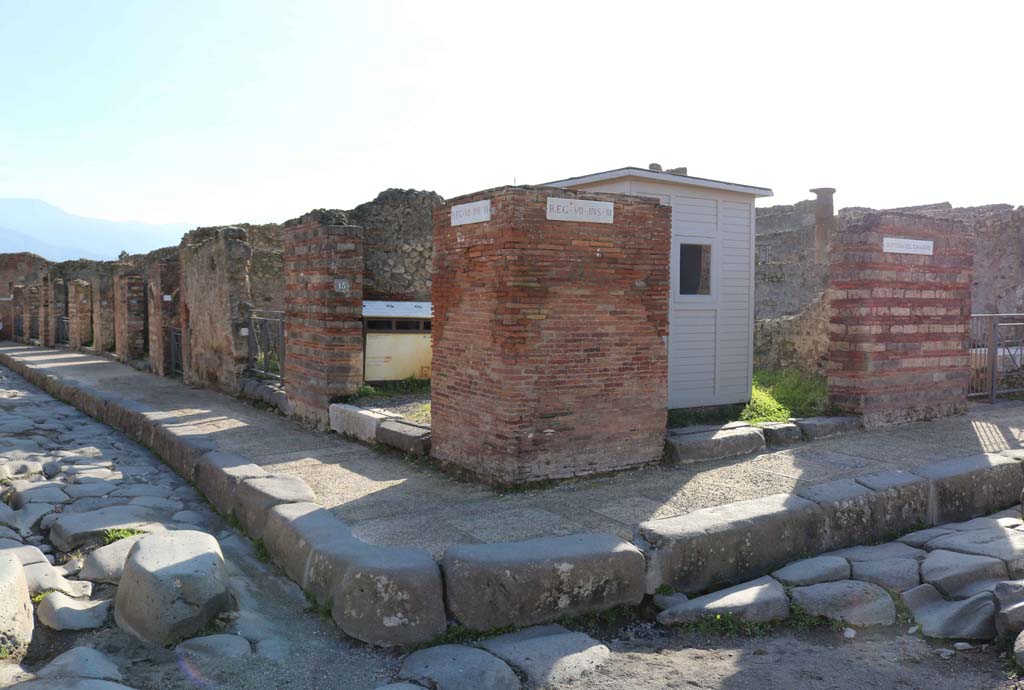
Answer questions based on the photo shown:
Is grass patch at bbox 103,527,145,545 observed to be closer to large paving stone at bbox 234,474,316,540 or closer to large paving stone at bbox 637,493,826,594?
large paving stone at bbox 234,474,316,540

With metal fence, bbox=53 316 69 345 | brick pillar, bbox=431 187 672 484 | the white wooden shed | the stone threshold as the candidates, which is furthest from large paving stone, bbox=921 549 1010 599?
metal fence, bbox=53 316 69 345

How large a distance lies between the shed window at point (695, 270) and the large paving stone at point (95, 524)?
566 cm

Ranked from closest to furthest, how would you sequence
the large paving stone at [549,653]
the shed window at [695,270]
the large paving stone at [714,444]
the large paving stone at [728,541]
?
the large paving stone at [549,653] → the large paving stone at [728,541] → the large paving stone at [714,444] → the shed window at [695,270]

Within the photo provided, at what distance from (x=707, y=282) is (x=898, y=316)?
83.6 inches

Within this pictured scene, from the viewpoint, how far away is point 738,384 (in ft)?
29.0

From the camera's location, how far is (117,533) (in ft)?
17.6

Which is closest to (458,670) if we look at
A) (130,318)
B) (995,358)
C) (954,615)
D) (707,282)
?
(954,615)

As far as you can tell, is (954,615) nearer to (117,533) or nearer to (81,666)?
(81,666)

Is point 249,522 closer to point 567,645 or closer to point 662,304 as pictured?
point 567,645

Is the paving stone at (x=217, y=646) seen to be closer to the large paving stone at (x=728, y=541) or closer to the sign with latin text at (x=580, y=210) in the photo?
the large paving stone at (x=728, y=541)

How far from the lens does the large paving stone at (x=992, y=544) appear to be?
4930 millimetres

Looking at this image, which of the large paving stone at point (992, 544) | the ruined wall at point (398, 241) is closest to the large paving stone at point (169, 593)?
the large paving stone at point (992, 544)

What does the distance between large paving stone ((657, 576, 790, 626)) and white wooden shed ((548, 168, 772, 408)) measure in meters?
3.94

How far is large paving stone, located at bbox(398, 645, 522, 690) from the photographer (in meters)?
3.53
